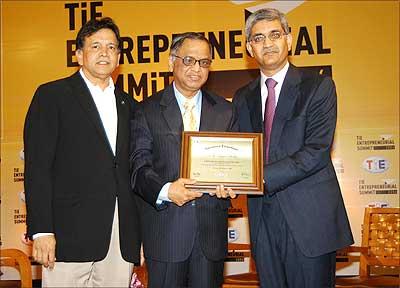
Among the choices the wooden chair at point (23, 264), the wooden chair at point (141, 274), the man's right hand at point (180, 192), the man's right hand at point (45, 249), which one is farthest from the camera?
the wooden chair at point (141, 274)

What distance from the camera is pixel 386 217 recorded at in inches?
176

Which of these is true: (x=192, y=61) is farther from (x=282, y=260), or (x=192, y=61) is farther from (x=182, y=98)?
(x=282, y=260)

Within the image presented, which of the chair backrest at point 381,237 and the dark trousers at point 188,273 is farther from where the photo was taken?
the chair backrest at point 381,237

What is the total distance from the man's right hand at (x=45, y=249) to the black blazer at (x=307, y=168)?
1.10 meters

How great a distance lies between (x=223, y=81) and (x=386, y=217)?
231cm

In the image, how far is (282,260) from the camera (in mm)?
2844

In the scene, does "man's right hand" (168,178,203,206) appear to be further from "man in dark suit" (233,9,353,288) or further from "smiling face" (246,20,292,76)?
"smiling face" (246,20,292,76)

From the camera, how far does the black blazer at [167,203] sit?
2775 millimetres

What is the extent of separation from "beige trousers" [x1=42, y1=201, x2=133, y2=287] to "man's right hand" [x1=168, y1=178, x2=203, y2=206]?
334mm

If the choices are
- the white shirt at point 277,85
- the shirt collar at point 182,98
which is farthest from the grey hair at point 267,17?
the shirt collar at point 182,98

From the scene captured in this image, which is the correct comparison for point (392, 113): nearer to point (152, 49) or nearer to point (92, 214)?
point (152, 49)

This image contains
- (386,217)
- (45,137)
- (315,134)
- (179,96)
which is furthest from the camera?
(386,217)

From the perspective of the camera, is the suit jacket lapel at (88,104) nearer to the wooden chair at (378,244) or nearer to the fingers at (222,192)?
the fingers at (222,192)

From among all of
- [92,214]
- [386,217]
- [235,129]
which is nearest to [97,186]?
[92,214]
